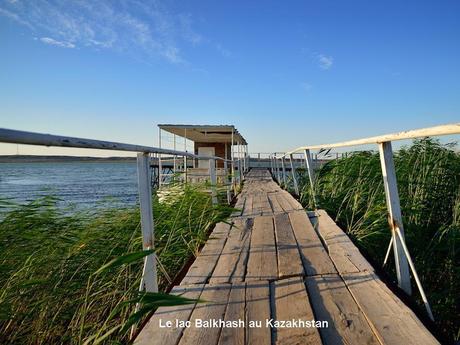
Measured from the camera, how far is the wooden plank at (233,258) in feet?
6.62

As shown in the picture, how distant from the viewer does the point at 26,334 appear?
5.99 feet

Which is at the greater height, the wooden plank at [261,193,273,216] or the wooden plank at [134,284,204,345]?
the wooden plank at [261,193,273,216]

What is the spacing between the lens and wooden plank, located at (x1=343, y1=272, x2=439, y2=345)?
4.20ft

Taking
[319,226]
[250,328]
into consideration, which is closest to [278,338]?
[250,328]

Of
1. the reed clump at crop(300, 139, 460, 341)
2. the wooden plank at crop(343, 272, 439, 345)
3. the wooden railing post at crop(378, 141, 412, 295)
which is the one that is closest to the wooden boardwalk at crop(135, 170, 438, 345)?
the wooden plank at crop(343, 272, 439, 345)

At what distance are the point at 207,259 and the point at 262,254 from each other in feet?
1.36

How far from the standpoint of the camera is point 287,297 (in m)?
1.70

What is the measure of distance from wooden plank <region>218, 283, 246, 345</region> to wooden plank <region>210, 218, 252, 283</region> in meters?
0.15

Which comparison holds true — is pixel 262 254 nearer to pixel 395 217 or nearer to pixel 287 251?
pixel 287 251

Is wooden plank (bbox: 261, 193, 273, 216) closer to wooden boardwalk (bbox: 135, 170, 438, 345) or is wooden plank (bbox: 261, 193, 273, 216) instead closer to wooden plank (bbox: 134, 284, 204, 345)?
wooden boardwalk (bbox: 135, 170, 438, 345)

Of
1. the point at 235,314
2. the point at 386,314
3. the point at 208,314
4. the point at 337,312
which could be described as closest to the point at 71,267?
the point at 208,314

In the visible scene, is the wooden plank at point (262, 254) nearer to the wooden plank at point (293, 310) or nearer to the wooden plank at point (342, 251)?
the wooden plank at point (293, 310)

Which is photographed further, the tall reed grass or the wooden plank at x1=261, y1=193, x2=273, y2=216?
the wooden plank at x1=261, y1=193, x2=273, y2=216

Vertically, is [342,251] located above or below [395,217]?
below
